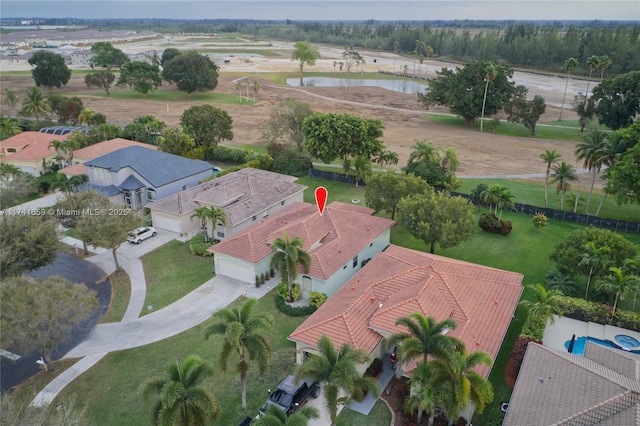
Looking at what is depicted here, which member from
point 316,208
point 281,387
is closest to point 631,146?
point 316,208

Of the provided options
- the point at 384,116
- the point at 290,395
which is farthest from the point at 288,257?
the point at 384,116

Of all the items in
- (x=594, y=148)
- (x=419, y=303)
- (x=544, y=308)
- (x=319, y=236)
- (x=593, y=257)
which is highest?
(x=594, y=148)

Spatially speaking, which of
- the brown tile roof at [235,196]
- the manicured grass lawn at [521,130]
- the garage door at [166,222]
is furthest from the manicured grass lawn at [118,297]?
the manicured grass lawn at [521,130]

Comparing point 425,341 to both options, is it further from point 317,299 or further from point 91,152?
point 91,152

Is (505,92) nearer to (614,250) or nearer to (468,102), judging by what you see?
(468,102)

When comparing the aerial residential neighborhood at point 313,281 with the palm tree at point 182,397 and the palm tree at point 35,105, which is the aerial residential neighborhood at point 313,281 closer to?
the palm tree at point 182,397
